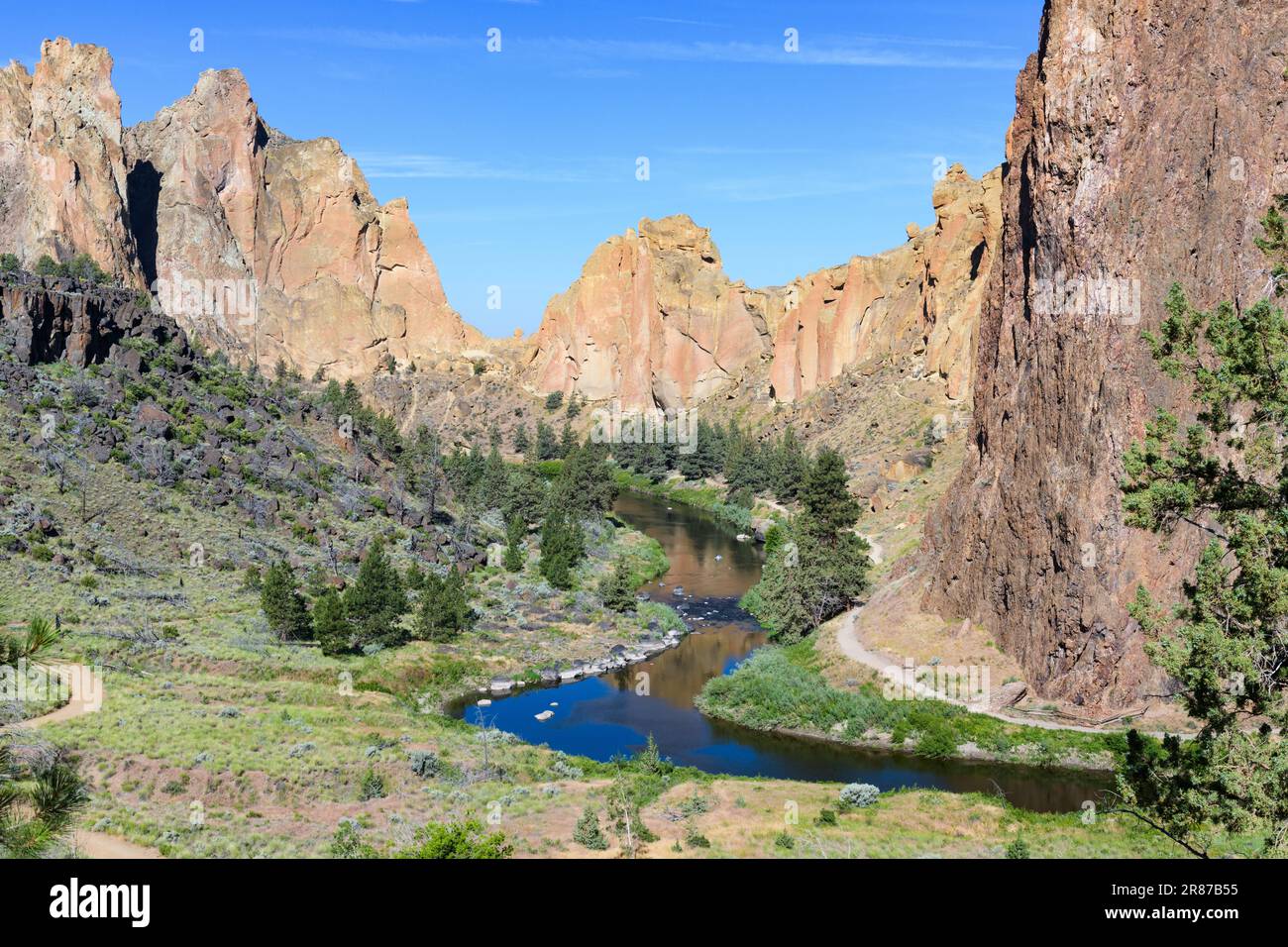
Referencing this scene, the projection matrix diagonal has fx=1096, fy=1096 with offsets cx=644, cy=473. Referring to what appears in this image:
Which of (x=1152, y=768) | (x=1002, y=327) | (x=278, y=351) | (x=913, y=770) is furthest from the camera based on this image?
(x=278, y=351)

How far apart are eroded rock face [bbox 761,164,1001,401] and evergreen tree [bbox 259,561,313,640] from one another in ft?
207

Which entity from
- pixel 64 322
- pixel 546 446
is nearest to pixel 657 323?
pixel 546 446

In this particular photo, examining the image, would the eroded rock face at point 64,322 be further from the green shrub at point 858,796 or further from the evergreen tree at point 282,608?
the green shrub at point 858,796

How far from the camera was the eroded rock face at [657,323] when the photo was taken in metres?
164

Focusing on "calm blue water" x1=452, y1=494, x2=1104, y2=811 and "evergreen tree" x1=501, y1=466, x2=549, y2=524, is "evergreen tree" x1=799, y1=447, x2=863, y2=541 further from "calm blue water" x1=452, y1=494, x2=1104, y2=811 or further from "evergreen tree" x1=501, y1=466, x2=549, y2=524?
"evergreen tree" x1=501, y1=466, x2=549, y2=524

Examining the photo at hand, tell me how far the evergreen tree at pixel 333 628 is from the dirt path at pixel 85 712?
35.1ft

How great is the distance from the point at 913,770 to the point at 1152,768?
23872 millimetres

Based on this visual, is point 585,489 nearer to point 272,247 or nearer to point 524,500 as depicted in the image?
point 524,500

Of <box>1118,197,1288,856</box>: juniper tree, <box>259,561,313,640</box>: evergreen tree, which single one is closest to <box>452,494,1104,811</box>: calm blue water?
<box>259,561,313,640</box>: evergreen tree

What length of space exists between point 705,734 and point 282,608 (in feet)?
66.8

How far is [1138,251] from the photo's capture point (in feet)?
133

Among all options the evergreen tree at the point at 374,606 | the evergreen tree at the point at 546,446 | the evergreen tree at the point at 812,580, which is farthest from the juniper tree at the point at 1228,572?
the evergreen tree at the point at 546,446
